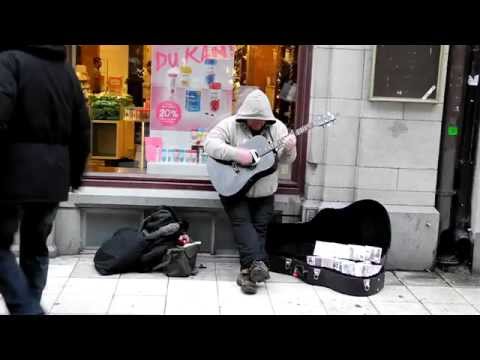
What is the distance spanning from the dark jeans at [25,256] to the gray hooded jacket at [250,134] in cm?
178

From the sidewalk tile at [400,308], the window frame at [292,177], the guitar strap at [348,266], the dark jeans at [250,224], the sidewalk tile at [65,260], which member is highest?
the window frame at [292,177]

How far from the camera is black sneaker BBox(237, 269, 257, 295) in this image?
486cm

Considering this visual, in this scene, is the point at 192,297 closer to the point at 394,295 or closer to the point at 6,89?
the point at 394,295

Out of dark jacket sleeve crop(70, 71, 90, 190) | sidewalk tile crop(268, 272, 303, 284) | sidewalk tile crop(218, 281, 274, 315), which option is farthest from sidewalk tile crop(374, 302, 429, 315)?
dark jacket sleeve crop(70, 71, 90, 190)

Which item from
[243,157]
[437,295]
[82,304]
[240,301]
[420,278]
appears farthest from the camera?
[420,278]

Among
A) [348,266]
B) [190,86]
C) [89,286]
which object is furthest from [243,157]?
[89,286]

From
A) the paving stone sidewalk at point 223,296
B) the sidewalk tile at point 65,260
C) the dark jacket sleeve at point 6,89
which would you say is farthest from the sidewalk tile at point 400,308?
the dark jacket sleeve at point 6,89

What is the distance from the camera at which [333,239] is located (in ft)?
17.6

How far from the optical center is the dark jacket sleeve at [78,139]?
11.6 ft

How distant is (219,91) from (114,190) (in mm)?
1324

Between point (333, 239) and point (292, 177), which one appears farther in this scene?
point (292, 177)

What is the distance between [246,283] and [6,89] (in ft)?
7.92

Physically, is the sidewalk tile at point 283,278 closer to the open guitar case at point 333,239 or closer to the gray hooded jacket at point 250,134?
the open guitar case at point 333,239
